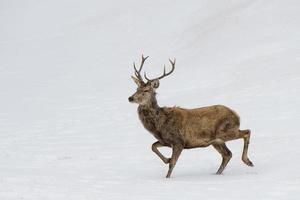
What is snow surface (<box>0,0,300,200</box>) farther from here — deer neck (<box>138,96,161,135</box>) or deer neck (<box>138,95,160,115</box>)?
deer neck (<box>138,95,160,115</box>)

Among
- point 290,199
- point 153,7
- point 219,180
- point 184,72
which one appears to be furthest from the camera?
point 153,7

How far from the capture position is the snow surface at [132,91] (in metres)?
12.3

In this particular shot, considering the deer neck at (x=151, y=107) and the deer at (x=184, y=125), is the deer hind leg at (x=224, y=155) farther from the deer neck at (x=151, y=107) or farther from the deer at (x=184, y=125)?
the deer neck at (x=151, y=107)

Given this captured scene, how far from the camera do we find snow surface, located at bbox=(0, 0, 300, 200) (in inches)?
484

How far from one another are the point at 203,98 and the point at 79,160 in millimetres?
12117

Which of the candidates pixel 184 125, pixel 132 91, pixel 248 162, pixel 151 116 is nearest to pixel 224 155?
pixel 248 162

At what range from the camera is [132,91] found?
36438mm

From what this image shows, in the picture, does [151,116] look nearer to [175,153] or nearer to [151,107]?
[151,107]

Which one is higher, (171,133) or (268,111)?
(171,133)

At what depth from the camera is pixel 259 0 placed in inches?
1850

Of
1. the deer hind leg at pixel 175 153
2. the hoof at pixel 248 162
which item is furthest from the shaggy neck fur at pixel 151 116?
the hoof at pixel 248 162

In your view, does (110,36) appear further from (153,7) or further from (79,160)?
(79,160)

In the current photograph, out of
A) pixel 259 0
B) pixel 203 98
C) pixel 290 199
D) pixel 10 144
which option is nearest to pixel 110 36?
pixel 259 0

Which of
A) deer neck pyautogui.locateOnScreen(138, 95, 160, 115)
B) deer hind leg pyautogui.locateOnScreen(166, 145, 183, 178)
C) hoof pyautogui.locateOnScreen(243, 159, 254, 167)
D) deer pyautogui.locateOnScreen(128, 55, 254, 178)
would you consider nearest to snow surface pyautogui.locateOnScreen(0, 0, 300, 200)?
hoof pyautogui.locateOnScreen(243, 159, 254, 167)
